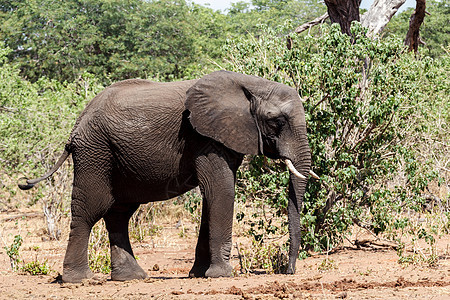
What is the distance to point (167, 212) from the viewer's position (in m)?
14.0

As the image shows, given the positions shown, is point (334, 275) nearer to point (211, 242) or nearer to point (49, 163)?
point (211, 242)

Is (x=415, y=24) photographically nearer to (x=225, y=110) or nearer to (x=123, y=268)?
(x=225, y=110)

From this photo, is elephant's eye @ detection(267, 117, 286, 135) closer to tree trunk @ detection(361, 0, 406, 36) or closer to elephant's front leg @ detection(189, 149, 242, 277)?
elephant's front leg @ detection(189, 149, 242, 277)

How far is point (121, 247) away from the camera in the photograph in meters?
7.87

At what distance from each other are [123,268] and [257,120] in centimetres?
234

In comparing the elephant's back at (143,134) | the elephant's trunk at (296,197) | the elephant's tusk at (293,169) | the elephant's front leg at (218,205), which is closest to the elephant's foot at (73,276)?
the elephant's back at (143,134)

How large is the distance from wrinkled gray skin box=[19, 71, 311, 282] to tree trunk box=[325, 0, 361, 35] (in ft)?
17.1

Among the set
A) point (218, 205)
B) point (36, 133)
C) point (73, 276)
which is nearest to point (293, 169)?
point (218, 205)

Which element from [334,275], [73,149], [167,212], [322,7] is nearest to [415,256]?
[334,275]

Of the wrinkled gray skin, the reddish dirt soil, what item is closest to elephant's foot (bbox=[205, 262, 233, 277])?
the wrinkled gray skin

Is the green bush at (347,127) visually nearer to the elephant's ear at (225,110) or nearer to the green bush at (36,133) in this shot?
the elephant's ear at (225,110)

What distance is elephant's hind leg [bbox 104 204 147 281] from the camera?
25.5 ft

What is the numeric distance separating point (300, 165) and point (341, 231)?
208cm

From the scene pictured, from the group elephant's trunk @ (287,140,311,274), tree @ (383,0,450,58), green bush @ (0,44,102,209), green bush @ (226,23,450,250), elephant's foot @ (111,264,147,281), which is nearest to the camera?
elephant's trunk @ (287,140,311,274)
